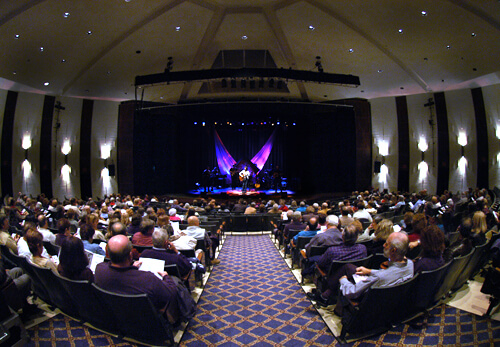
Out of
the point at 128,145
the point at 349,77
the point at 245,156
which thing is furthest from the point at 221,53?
the point at 245,156

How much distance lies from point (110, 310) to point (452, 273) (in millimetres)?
3226

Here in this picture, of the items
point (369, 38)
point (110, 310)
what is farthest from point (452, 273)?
point (369, 38)

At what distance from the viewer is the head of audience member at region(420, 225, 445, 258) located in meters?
3.02

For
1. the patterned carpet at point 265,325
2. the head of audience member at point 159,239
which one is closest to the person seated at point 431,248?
the patterned carpet at point 265,325

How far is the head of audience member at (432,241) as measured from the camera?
302 centimetres

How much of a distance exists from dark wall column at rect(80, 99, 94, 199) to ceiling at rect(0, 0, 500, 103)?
1.54 meters

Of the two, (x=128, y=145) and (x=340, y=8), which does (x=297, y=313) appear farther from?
(x=128, y=145)

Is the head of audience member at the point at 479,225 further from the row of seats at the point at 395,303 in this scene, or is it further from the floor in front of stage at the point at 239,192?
the floor in front of stage at the point at 239,192

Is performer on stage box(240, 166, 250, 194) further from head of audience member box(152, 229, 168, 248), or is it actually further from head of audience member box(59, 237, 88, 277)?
head of audience member box(59, 237, 88, 277)

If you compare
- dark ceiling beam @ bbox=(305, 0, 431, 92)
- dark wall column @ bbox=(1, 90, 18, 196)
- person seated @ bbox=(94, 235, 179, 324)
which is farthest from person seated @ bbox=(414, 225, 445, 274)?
dark wall column @ bbox=(1, 90, 18, 196)

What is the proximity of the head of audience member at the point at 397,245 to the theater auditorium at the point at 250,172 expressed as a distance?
1 centimetres

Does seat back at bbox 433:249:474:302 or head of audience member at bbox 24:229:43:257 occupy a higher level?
head of audience member at bbox 24:229:43:257

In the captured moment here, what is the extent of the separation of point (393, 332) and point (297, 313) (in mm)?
1149

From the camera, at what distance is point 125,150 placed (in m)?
16.5
